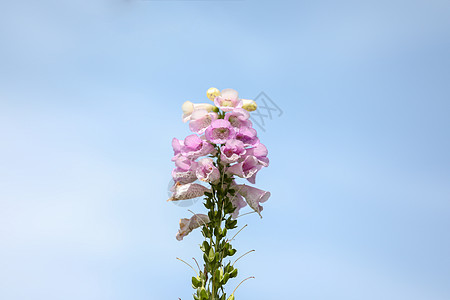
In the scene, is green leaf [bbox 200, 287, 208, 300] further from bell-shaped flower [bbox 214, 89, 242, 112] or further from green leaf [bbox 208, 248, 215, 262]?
bell-shaped flower [bbox 214, 89, 242, 112]

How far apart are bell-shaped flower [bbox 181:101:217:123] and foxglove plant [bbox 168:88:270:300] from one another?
1 cm

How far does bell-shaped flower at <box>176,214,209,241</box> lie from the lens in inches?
214

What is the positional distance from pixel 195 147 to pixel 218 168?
390mm

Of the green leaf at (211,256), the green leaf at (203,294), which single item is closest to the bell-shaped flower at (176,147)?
the green leaf at (211,256)

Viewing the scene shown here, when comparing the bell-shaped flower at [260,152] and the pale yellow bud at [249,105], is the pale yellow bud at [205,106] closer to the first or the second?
the pale yellow bud at [249,105]

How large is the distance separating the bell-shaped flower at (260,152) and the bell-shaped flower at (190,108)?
73 centimetres

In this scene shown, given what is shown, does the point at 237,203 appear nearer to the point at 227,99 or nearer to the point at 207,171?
the point at 207,171

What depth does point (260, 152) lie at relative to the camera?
17.9 feet

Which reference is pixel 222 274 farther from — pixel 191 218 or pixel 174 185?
pixel 174 185

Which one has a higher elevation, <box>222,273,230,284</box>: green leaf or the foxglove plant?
the foxglove plant

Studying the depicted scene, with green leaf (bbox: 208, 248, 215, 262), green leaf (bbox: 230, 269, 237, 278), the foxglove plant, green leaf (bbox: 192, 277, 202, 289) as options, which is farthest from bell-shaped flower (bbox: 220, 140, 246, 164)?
green leaf (bbox: 192, 277, 202, 289)

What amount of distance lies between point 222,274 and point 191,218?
863mm

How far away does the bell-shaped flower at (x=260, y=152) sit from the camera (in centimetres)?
544

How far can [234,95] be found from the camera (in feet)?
18.4
